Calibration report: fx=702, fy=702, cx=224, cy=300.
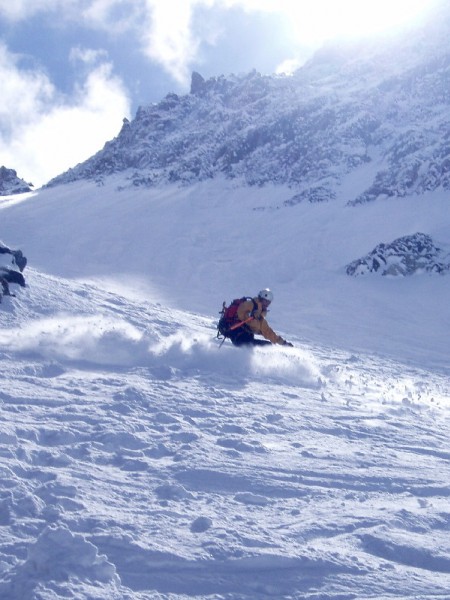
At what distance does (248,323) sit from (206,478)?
20.9ft

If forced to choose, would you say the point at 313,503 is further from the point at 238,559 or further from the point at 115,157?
the point at 115,157

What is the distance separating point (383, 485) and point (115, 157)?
66.1 metres

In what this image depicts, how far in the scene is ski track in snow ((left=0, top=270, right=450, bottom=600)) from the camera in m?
4.55

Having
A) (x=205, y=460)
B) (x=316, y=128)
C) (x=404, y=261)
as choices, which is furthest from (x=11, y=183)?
(x=205, y=460)

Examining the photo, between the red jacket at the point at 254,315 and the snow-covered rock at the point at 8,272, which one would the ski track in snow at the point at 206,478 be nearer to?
the red jacket at the point at 254,315

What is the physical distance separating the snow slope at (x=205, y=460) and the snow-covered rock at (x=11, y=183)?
64.3 metres

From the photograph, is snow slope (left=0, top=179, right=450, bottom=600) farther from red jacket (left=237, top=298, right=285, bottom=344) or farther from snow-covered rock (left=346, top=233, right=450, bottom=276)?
snow-covered rock (left=346, top=233, right=450, bottom=276)

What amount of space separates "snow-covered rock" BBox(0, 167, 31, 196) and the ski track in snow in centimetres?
6955

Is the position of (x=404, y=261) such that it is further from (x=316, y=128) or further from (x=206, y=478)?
(x=206, y=478)

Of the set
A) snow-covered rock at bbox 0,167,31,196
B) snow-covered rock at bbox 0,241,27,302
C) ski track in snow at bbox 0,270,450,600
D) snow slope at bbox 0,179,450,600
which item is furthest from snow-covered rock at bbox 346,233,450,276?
snow-covered rock at bbox 0,167,31,196

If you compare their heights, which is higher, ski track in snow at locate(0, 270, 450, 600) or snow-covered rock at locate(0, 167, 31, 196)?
snow-covered rock at locate(0, 167, 31, 196)

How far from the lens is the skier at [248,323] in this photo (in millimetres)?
12281

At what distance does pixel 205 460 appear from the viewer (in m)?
6.57

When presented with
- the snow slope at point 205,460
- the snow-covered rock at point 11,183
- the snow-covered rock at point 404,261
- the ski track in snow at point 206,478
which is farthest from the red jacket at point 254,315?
the snow-covered rock at point 11,183
